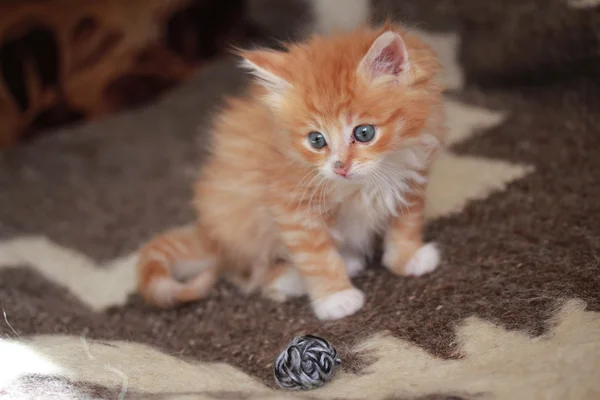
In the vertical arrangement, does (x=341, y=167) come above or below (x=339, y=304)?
above

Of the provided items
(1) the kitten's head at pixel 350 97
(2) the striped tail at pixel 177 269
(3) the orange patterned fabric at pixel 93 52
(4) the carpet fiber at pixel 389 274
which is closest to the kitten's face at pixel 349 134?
(1) the kitten's head at pixel 350 97

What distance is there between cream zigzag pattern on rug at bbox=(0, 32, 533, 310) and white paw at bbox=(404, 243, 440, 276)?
0.75 ft

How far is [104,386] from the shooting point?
1.09 m

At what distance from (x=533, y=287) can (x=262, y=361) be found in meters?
0.51

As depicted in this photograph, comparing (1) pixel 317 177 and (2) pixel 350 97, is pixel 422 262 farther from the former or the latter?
(2) pixel 350 97

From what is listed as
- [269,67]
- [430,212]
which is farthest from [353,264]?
[269,67]

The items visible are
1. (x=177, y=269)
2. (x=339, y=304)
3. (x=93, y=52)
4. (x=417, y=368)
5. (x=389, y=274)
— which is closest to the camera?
(x=417, y=368)

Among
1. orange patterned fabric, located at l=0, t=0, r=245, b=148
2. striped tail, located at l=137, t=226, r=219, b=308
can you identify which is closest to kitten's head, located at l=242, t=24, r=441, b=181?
striped tail, located at l=137, t=226, r=219, b=308

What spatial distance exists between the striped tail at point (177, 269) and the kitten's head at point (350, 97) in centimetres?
43

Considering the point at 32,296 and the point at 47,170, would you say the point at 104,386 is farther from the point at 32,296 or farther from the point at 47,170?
the point at 47,170

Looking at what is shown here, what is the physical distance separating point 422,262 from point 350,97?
1.31ft

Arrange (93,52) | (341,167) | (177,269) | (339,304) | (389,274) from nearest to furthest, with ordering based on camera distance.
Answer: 1. (341,167)
2. (339,304)
3. (389,274)
4. (177,269)
5. (93,52)

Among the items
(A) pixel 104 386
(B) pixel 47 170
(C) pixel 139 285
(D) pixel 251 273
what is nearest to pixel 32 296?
(C) pixel 139 285

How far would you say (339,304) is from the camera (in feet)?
4.43
